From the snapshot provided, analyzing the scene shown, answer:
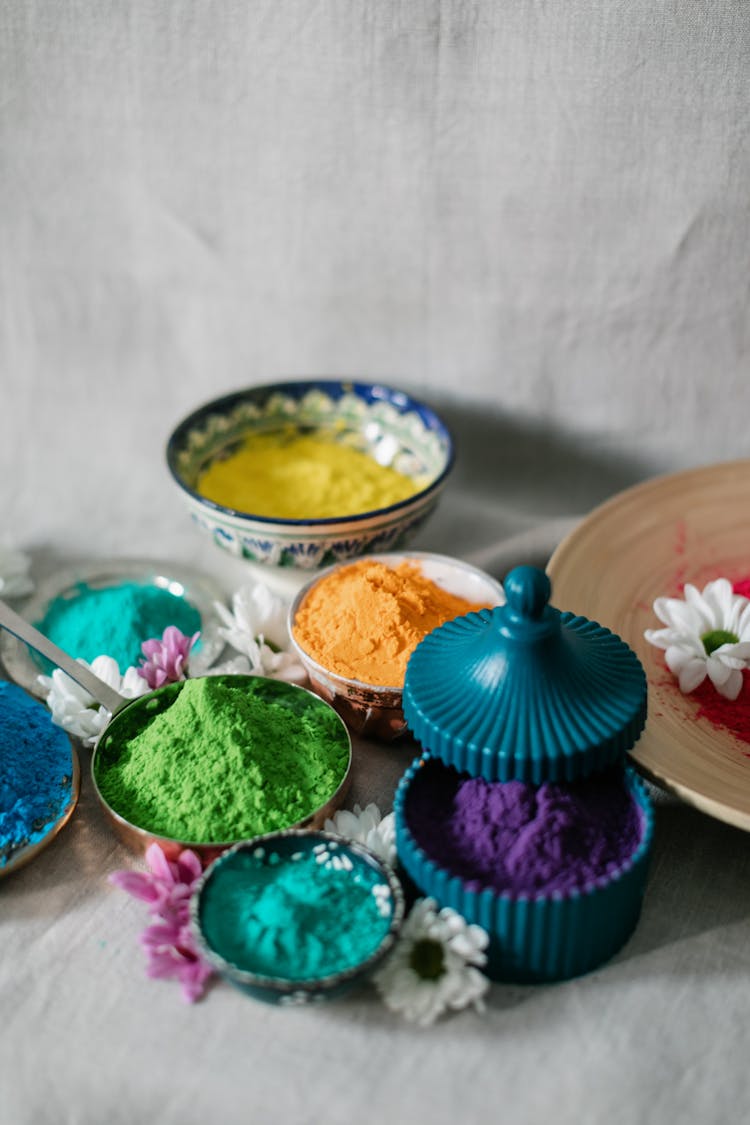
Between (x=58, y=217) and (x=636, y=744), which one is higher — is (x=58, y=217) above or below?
above

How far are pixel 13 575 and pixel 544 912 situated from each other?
1.81 feet

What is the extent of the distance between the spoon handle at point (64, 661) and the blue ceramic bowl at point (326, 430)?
16 centimetres

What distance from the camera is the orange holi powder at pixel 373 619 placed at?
29.0 inches

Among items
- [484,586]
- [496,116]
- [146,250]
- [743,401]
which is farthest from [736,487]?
[146,250]

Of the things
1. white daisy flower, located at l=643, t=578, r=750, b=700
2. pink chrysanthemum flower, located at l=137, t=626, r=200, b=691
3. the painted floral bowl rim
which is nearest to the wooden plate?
white daisy flower, located at l=643, t=578, r=750, b=700

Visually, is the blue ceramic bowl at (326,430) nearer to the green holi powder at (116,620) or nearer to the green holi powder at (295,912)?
the green holi powder at (116,620)

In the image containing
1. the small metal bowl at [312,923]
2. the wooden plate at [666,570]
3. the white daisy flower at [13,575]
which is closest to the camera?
Answer: the small metal bowl at [312,923]

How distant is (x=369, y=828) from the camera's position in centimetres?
67

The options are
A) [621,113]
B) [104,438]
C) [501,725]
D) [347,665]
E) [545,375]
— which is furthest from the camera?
[104,438]

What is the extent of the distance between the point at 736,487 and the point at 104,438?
595mm

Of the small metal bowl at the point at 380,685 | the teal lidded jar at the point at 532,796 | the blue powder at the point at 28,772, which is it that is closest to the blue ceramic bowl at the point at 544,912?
the teal lidded jar at the point at 532,796

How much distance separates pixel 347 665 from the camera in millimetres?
739

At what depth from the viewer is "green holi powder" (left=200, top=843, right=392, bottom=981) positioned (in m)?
0.57

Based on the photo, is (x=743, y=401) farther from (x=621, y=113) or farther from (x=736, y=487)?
(x=621, y=113)
